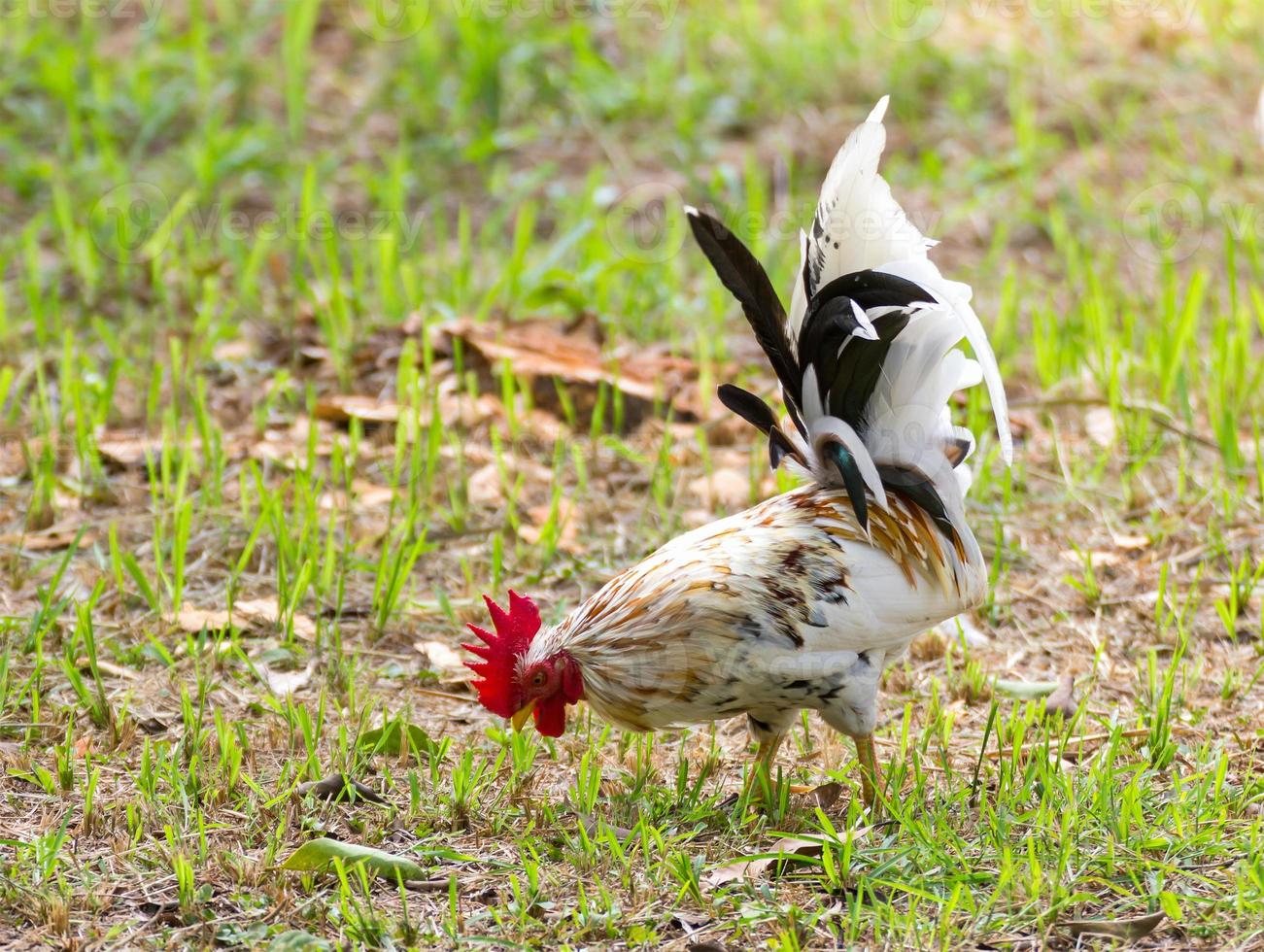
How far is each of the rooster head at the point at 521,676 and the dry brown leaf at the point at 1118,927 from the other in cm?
101

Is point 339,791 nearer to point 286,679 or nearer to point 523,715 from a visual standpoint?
point 523,715

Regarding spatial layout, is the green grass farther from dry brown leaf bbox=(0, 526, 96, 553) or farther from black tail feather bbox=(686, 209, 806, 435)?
black tail feather bbox=(686, 209, 806, 435)

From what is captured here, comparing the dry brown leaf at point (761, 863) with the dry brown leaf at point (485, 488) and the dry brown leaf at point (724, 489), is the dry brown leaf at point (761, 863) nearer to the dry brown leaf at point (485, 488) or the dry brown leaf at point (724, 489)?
the dry brown leaf at point (724, 489)

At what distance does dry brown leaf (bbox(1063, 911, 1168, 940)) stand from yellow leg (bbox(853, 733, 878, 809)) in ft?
1.63

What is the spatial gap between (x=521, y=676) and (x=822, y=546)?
660 mm

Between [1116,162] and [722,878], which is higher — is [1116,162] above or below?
above

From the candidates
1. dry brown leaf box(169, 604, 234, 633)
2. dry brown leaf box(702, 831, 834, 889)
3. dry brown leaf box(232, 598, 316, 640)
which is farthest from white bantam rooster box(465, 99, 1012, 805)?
dry brown leaf box(169, 604, 234, 633)

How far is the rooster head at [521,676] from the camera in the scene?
278 centimetres

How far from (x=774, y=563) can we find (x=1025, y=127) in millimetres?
4673

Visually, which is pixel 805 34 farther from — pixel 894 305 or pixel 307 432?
pixel 894 305

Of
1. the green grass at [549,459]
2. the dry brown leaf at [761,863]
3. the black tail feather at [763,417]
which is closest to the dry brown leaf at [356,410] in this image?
the green grass at [549,459]

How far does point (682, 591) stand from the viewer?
276 cm

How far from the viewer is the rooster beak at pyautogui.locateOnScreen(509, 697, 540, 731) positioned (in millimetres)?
2807

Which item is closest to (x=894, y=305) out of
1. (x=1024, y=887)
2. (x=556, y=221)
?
(x=1024, y=887)
